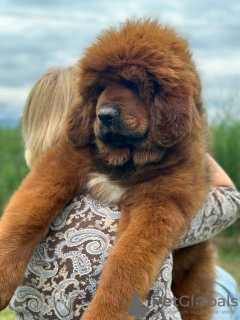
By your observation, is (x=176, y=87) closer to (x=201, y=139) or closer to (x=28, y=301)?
(x=201, y=139)

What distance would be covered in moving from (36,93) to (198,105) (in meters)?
1.29

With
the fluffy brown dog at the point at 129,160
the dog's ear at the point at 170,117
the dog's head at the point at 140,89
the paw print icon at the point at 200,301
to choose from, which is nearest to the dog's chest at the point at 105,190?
the fluffy brown dog at the point at 129,160

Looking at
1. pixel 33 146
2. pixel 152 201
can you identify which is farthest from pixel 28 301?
pixel 33 146

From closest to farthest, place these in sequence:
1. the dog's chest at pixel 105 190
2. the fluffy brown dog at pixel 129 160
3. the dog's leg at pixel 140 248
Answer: the dog's leg at pixel 140 248 < the fluffy brown dog at pixel 129 160 < the dog's chest at pixel 105 190

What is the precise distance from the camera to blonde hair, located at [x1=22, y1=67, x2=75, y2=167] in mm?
3414

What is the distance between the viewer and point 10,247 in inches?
99.6

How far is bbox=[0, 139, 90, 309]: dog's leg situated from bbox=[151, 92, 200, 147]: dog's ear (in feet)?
1.50

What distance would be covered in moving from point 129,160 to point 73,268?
662mm

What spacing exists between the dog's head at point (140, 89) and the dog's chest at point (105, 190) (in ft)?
0.43

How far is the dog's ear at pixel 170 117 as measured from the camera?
2.66 m

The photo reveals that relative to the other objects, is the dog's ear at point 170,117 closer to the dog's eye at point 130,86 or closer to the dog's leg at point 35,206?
the dog's eye at point 130,86

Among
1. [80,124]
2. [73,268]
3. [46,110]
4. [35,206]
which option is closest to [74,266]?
[73,268]

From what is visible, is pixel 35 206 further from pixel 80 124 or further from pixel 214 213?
pixel 214 213

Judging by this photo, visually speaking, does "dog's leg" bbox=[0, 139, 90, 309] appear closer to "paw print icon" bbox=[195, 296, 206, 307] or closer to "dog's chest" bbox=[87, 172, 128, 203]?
"dog's chest" bbox=[87, 172, 128, 203]
